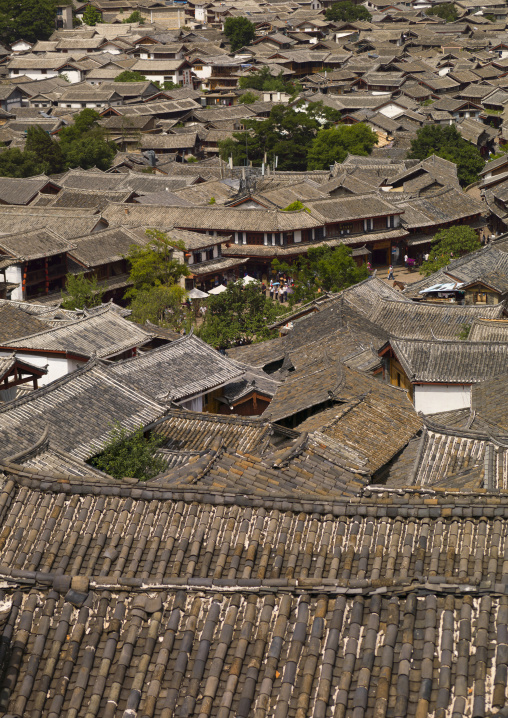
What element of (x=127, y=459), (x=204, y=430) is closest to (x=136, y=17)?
(x=204, y=430)

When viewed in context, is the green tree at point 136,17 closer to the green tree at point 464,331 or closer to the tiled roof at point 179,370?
the green tree at point 464,331

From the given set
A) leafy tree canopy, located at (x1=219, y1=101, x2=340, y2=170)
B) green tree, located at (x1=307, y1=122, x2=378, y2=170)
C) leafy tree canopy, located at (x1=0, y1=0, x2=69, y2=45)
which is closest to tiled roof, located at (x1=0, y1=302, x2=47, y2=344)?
green tree, located at (x1=307, y1=122, x2=378, y2=170)

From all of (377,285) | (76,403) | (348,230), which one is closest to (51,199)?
(348,230)

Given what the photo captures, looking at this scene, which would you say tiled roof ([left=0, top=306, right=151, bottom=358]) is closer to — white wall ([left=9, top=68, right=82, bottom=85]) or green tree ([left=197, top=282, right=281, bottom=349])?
green tree ([left=197, top=282, right=281, bottom=349])

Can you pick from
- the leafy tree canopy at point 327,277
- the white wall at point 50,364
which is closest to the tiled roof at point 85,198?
the leafy tree canopy at point 327,277

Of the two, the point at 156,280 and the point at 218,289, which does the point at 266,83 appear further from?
the point at 156,280

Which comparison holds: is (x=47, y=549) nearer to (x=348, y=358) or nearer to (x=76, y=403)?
(x=76, y=403)
